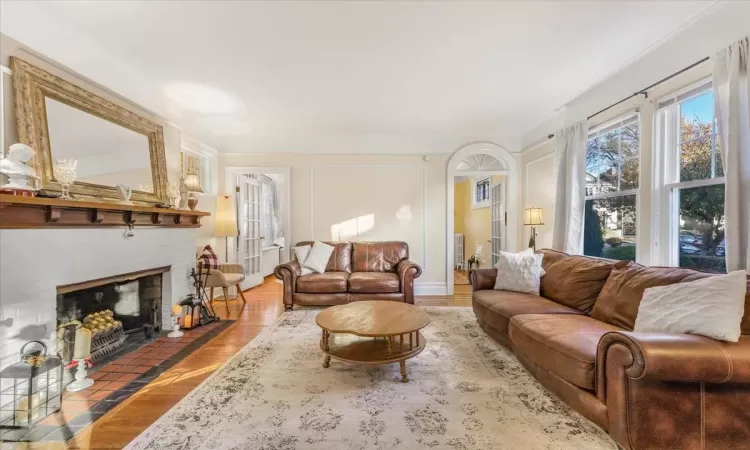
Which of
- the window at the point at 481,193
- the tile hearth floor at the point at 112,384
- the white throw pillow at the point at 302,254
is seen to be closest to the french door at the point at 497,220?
the window at the point at 481,193

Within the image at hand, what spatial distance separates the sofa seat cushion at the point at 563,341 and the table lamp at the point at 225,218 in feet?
13.2

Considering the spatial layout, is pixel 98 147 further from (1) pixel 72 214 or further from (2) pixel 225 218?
(2) pixel 225 218

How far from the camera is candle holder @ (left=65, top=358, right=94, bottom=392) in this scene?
2166 millimetres

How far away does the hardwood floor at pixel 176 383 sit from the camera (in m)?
1.71

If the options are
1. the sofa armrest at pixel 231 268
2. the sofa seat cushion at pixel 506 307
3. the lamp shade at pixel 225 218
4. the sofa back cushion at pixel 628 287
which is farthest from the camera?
the lamp shade at pixel 225 218

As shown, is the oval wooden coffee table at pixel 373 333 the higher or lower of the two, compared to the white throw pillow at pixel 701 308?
lower

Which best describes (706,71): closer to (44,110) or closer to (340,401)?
(340,401)

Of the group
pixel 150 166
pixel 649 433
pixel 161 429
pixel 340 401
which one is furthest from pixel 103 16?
pixel 649 433

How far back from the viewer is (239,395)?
2.09 meters

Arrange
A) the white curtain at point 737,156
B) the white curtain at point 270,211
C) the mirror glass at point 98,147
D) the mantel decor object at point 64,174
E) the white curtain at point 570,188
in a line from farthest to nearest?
the white curtain at point 270,211 < the white curtain at point 570,188 < the mirror glass at point 98,147 < the mantel decor object at point 64,174 < the white curtain at point 737,156

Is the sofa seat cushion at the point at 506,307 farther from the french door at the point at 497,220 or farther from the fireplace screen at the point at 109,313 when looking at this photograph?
the fireplace screen at the point at 109,313

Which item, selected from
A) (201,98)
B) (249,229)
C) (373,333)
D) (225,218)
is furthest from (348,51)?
(249,229)

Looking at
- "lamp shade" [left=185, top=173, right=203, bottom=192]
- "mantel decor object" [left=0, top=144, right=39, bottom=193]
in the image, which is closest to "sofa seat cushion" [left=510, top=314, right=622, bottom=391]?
"mantel decor object" [left=0, top=144, right=39, bottom=193]

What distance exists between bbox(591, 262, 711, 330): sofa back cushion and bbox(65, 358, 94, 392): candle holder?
382 centimetres
